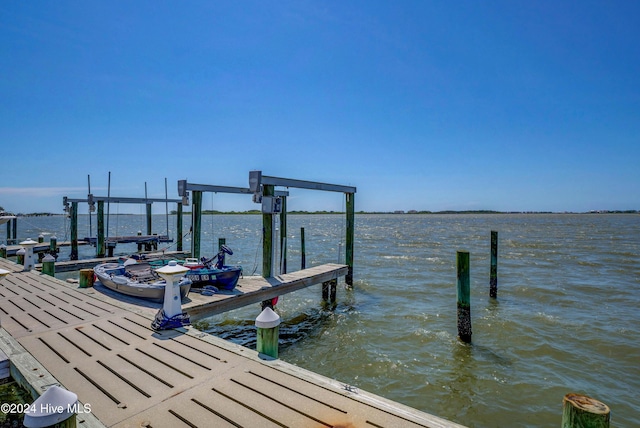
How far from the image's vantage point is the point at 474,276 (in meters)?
17.6

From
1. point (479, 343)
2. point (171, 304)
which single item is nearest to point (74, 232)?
point (171, 304)

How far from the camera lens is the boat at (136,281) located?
7.69 m

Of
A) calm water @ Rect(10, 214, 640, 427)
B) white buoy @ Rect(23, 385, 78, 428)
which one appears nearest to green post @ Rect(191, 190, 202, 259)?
calm water @ Rect(10, 214, 640, 427)

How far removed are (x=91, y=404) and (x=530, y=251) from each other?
30.8 meters

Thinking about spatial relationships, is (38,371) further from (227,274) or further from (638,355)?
(638,355)

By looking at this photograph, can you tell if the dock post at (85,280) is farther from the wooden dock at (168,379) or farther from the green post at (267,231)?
the green post at (267,231)

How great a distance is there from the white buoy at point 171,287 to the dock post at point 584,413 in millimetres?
5065

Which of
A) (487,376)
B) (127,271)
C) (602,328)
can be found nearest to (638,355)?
(602,328)

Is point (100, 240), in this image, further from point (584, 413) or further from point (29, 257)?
point (584, 413)

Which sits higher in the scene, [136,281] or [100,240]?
[100,240]

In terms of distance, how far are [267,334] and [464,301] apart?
6240 millimetres

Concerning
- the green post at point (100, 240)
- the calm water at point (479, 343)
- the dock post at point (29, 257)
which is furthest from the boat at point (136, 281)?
the green post at point (100, 240)

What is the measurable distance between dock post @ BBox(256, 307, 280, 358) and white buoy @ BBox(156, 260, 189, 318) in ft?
5.73

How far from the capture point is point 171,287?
571 cm
